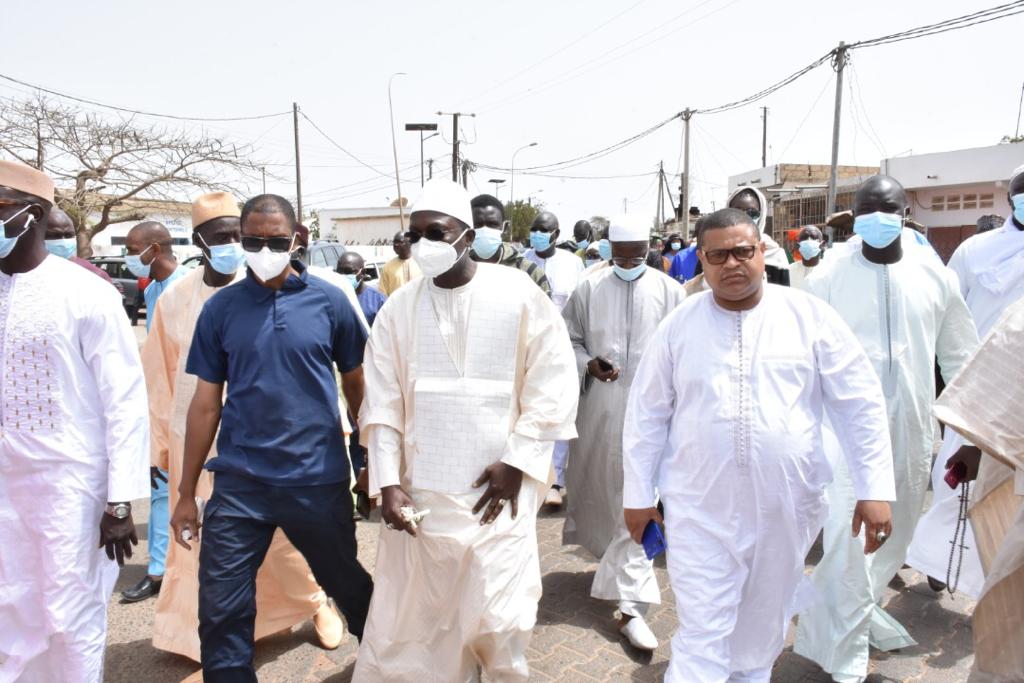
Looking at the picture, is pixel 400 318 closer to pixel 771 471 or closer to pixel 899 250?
pixel 771 471

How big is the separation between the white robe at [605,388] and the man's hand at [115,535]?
7.79ft

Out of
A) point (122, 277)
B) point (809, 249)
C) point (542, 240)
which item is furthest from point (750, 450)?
point (122, 277)

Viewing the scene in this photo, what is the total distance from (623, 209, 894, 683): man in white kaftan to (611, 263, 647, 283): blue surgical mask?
5.31 ft

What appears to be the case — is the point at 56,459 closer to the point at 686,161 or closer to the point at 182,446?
the point at 182,446

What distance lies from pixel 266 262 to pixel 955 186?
31.2 meters

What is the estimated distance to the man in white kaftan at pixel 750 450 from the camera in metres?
2.80

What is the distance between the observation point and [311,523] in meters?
3.23

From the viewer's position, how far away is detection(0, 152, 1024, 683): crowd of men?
9.29 ft

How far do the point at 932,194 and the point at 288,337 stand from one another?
105 feet

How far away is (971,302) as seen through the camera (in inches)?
185

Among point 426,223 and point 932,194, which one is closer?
point 426,223

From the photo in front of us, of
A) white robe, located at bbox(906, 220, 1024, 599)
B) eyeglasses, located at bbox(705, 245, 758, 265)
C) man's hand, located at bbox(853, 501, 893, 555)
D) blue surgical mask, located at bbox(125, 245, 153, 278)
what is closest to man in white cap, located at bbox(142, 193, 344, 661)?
blue surgical mask, located at bbox(125, 245, 153, 278)

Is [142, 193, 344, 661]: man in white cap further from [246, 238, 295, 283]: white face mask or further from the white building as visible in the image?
the white building

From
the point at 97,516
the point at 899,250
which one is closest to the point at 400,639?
the point at 97,516
